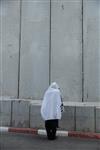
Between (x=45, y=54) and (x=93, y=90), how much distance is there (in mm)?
2275

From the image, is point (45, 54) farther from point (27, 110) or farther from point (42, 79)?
point (27, 110)

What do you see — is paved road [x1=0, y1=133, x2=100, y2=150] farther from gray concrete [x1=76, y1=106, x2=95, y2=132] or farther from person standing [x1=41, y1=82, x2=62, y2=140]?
gray concrete [x1=76, y1=106, x2=95, y2=132]

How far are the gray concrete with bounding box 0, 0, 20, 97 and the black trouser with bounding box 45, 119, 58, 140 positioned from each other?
124 inches

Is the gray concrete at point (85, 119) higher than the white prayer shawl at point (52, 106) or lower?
lower

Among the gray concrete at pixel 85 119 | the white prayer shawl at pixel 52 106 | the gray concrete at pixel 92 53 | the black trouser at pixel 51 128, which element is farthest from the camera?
the gray concrete at pixel 92 53

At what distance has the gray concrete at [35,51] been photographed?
48.3 feet

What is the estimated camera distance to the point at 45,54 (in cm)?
1474

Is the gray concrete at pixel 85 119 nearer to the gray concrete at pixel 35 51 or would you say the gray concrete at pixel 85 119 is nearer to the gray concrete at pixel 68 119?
the gray concrete at pixel 68 119

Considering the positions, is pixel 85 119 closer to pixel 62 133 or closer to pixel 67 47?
pixel 62 133

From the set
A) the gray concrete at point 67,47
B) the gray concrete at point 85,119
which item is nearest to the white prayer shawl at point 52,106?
the gray concrete at point 85,119

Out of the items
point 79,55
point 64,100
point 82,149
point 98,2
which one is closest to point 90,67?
point 79,55

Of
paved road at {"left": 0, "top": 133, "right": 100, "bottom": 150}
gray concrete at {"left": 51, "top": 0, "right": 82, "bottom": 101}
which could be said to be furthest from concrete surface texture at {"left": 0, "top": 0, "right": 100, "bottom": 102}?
paved road at {"left": 0, "top": 133, "right": 100, "bottom": 150}

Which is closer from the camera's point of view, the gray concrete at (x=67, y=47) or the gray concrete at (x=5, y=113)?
the gray concrete at (x=5, y=113)

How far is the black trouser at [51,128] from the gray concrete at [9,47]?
315 cm
